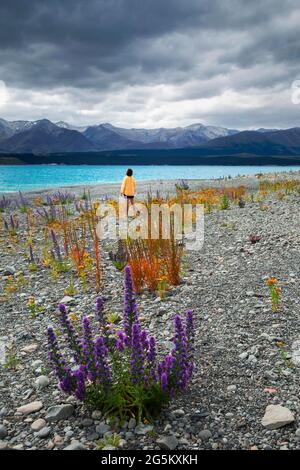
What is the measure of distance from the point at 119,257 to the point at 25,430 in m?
6.10

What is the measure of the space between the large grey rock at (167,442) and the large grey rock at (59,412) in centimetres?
104

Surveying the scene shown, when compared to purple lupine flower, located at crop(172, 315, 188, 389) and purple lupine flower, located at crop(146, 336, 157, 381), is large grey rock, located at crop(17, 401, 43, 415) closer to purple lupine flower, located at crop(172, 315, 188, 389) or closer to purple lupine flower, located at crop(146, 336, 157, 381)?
purple lupine flower, located at crop(146, 336, 157, 381)

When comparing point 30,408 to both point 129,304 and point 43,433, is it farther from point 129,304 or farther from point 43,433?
Answer: point 129,304

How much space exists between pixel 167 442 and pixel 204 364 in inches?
59.5

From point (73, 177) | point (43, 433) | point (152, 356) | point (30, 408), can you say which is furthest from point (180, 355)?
point (73, 177)

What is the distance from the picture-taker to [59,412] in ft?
13.3

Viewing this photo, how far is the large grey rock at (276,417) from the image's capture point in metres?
3.75

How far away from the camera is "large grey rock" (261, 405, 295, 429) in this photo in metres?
3.75

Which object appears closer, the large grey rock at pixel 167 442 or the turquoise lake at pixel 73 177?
the large grey rock at pixel 167 442

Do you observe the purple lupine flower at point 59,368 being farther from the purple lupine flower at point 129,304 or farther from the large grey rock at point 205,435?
the large grey rock at point 205,435

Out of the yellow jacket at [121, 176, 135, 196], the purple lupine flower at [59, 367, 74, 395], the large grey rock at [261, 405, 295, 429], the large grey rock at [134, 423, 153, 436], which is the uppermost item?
the yellow jacket at [121, 176, 135, 196]

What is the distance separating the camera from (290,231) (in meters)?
12.0

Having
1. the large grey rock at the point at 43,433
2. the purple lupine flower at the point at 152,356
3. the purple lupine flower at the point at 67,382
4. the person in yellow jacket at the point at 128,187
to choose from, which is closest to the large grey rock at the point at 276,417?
the purple lupine flower at the point at 152,356

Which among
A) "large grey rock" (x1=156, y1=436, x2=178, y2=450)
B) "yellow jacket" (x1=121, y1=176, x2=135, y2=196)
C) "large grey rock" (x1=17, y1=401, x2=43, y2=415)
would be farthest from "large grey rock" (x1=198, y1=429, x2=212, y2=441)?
"yellow jacket" (x1=121, y1=176, x2=135, y2=196)
